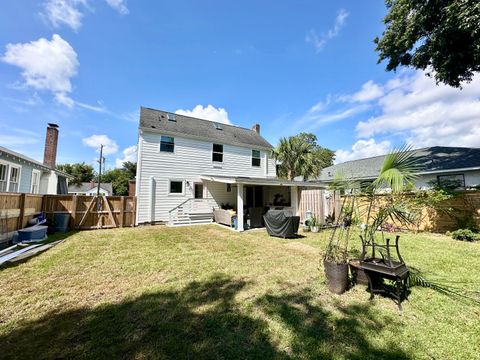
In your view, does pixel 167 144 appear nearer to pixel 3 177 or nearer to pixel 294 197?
pixel 3 177

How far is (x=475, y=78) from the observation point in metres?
10.3

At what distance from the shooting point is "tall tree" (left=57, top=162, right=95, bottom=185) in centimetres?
4431

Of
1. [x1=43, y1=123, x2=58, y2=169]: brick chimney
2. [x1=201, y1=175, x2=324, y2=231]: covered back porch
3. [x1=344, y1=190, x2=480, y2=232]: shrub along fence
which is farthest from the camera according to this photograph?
[x1=43, y1=123, x2=58, y2=169]: brick chimney

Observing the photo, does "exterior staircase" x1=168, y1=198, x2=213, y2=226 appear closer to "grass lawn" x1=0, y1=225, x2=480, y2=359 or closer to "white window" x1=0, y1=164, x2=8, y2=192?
"grass lawn" x1=0, y1=225, x2=480, y2=359

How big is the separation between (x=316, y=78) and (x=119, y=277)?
48.3ft

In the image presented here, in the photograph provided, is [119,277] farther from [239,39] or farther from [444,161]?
[444,161]

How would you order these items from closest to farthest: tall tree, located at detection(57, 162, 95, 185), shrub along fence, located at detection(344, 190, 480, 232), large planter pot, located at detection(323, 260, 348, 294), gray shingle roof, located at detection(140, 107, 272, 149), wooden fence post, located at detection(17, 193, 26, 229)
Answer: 1. large planter pot, located at detection(323, 260, 348, 294)
2. wooden fence post, located at detection(17, 193, 26, 229)
3. shrub along fence, located at detection(344, 190, 480, 232)
4. gray shingle roof, located at detection(140, 107, 272, 149)
5. tall tree, located at detection(57, 162, 95, 185)

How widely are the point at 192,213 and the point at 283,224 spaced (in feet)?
21.0

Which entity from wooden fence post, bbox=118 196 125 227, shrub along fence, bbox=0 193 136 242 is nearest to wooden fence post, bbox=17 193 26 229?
shrub along fence, bbox=0 193 136 242

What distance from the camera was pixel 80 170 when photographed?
150 feet

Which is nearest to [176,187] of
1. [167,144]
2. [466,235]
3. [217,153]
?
[167,144]

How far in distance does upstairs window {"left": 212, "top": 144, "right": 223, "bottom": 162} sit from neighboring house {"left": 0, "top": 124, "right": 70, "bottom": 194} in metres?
10.5

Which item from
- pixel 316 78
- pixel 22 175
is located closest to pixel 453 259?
pixel 316 78

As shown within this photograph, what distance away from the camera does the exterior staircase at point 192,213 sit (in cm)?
1259
